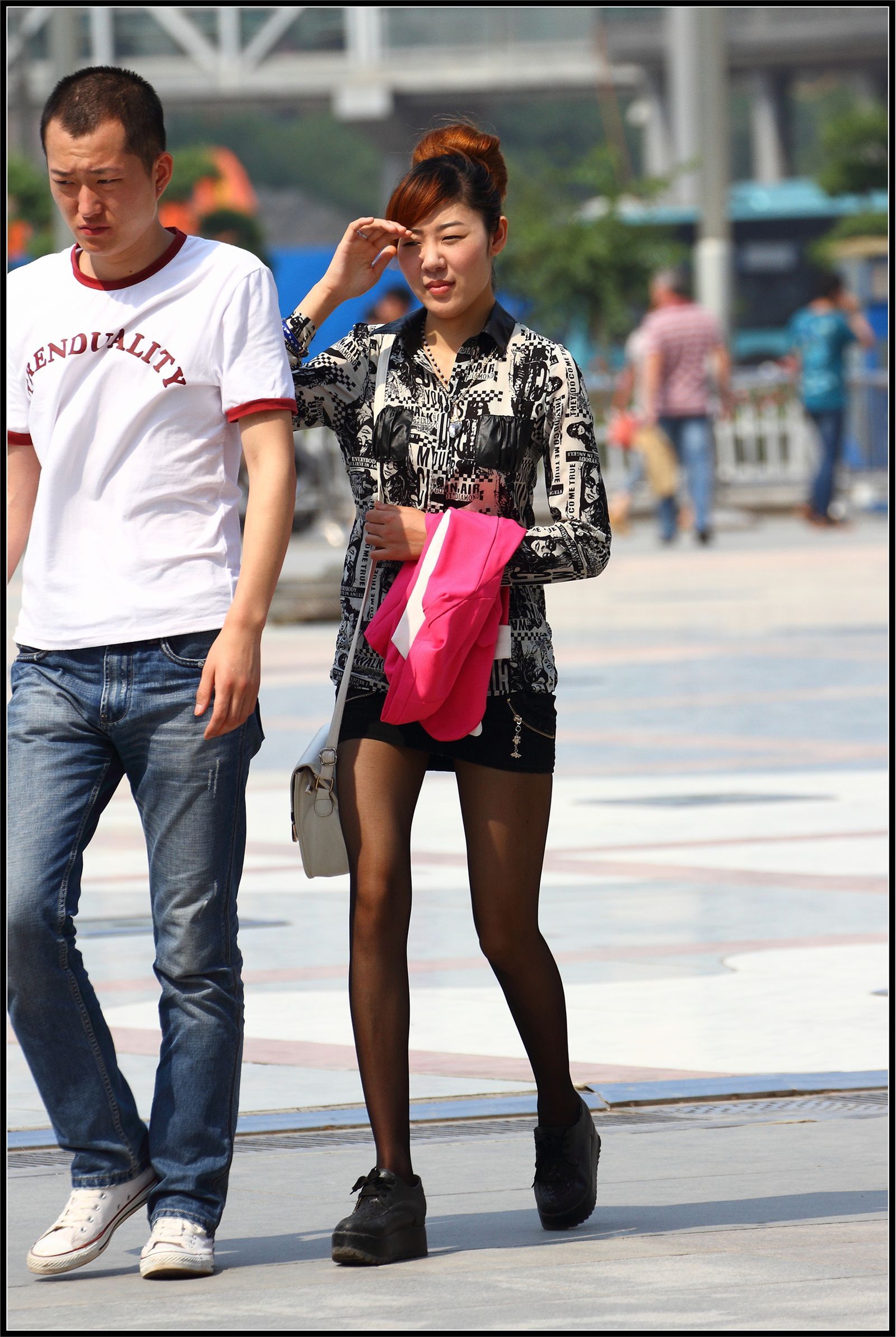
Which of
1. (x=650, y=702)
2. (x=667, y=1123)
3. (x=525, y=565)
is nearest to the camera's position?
(x=525, y=565)

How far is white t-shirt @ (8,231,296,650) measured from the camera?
13.6ft

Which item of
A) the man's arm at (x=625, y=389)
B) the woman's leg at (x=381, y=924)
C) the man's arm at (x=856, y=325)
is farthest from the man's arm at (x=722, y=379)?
the woman's leg at (x=381, y=924)

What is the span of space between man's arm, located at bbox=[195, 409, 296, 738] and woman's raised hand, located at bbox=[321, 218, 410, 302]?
17.6 inches

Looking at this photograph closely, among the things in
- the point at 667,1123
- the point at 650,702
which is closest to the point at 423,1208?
the point at 667,1123

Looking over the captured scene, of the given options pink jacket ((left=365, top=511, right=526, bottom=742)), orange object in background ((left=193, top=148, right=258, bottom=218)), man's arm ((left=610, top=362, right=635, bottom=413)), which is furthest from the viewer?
orange object in background ((left=193, top=148, right=258, bottom=218))

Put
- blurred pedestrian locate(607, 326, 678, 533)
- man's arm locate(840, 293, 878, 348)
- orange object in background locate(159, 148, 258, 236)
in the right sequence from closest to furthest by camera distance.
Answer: blurred pedestrian locate(607, 326, 678, 533)
man's arm locate(840, 293, 878, 348)
orange object in background locate(159, 148, 258, 236)

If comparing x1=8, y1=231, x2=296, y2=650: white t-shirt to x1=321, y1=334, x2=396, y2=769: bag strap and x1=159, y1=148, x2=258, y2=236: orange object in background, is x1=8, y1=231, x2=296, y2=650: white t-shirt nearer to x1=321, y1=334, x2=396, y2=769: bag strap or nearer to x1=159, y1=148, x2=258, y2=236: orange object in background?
x1=321, y1=334, x2=396, y2=769: bag strap

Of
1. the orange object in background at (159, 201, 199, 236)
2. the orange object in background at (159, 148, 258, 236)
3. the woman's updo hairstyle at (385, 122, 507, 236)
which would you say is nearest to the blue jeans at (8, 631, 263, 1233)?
the woman's updo hairstyle at (385, 122, 507, 236)

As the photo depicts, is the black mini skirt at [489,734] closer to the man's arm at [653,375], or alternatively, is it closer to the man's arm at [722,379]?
the man's arm at [653,375]

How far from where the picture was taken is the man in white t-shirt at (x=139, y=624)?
4.13m

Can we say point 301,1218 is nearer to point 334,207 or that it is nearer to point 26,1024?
point 26,1024

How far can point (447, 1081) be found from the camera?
552 centimetres

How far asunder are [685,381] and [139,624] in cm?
1790

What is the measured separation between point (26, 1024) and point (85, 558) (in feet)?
2.53
